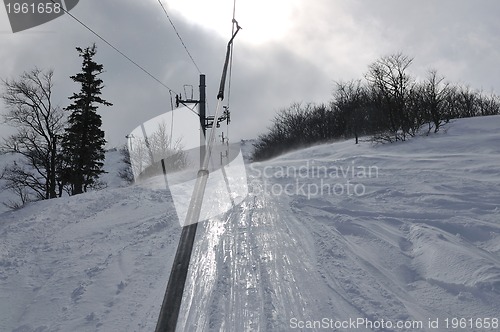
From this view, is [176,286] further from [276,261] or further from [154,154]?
[154,154]

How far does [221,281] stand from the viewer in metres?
4.48

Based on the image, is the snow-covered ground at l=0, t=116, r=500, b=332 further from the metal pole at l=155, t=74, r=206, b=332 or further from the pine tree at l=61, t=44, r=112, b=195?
the pine tree at l=61, t=44, r=112, b=195

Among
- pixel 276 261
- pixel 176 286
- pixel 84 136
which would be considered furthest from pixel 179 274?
pixel 84 136

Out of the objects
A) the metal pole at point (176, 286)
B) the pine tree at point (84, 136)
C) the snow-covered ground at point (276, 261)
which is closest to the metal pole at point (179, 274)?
the metal pole at point (176, 286)

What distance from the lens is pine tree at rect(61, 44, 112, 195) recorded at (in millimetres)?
25062

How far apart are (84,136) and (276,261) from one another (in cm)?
2478

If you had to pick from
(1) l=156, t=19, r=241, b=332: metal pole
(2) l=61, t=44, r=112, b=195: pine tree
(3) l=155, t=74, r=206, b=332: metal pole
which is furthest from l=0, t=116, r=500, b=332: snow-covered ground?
(2) l=61, t=44, r=112, b=195: pine tree

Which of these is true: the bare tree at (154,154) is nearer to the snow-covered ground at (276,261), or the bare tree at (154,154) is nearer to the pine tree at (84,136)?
the pine tree at (84,136)

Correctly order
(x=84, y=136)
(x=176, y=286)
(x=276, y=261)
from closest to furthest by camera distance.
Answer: (x=176, y=286) → (x=276, y=261) → (x=84, y=136)

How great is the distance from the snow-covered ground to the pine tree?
16610 millimetres

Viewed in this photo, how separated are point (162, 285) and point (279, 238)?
2.38 m

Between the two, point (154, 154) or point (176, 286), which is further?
point (154, 154)

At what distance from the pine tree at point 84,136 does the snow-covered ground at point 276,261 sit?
16610mm

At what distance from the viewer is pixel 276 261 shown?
5066mm
